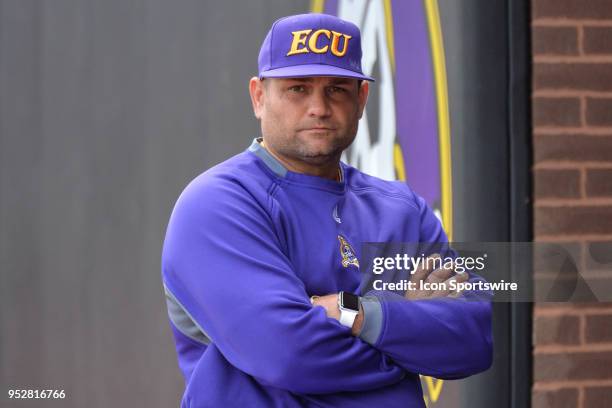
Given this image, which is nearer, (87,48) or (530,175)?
(530,175)

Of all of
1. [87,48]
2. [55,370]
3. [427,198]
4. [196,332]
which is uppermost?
[87,48]

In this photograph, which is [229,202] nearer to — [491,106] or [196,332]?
[196,332]

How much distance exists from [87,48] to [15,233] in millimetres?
876

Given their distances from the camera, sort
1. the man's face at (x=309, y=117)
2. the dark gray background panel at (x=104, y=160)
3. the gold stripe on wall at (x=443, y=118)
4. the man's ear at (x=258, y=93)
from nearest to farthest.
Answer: the man's face at (x=309, y=117) → the man's ear at (x=258, y=93) → the gold stripe on wall at (x=443, y=118) → the dark gray background panel at (x=104, y=160)

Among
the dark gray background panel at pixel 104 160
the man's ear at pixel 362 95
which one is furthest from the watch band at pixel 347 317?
the dark gray background panel at pixel 104 160

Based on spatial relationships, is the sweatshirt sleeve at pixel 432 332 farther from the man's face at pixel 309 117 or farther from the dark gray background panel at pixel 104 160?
the dark gray background panel at pixel 104 160

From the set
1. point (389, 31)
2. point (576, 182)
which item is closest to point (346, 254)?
point (576, 182)

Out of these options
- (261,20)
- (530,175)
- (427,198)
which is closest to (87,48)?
(261,20)

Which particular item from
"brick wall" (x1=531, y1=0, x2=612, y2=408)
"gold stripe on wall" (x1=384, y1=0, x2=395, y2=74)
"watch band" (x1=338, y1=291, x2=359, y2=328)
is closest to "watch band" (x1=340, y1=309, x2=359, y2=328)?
"watch band" (x1=338, y1=291, x2=359, y2=328)

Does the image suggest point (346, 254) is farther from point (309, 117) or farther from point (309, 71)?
point (309, 71)

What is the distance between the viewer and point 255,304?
8.19 feet

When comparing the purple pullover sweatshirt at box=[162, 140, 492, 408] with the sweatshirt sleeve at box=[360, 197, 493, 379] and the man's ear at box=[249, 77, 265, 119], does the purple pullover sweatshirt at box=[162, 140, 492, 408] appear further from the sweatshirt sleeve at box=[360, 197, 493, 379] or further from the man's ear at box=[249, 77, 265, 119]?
the man's ear at box=[249, 77, 265, 119]

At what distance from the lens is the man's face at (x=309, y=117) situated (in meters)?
2.69

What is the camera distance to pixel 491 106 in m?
3.90
